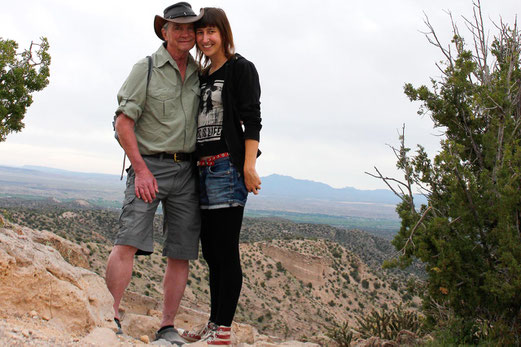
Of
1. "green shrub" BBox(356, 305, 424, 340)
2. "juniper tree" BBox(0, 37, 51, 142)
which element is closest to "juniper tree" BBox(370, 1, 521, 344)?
"green shrub" BBox(356, 305, 424, 340)

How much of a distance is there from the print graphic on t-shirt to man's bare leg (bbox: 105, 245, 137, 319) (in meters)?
1.05

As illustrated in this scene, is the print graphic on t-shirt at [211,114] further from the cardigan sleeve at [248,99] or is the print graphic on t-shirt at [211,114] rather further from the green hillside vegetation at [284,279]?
the green hillside vegetation at [284,279]

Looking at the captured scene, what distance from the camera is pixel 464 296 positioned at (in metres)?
4.45

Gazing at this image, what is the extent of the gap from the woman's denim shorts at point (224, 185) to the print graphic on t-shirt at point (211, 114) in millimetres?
229

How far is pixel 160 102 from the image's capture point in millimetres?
3676

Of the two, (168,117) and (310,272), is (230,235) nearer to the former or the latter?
(168,117)

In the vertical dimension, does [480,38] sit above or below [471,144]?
above

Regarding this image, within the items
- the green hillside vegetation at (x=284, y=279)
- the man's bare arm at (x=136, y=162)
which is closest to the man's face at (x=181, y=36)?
the man's bare arm at (x=136, y=162)

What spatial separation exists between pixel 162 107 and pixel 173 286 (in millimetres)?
1521

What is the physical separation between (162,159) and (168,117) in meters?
0.35

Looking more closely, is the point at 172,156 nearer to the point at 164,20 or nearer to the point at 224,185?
the point at 224,185

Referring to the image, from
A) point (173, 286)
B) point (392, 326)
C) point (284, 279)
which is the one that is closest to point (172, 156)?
point (173, 286)

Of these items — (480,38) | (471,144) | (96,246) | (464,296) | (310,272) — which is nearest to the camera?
(464,296)

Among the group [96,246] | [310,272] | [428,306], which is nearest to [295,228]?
[310,272]
